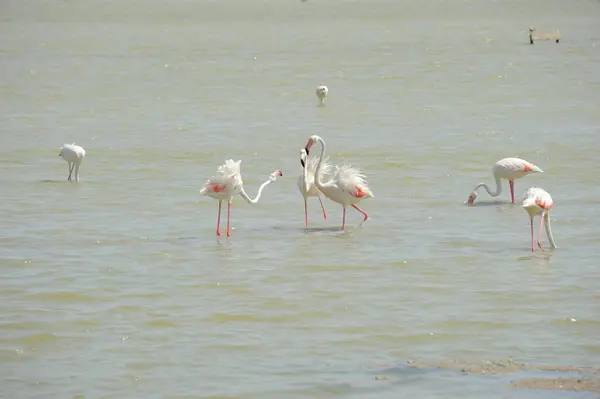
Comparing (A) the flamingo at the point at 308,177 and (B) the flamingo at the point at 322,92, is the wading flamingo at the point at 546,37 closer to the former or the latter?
(B) the flamingo at the point at 322,92

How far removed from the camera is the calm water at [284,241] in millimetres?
8711

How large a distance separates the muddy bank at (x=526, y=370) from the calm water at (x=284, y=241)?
14 cm

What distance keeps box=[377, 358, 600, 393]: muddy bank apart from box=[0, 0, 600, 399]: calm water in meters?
0.14

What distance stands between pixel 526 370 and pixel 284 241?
4.86 metres

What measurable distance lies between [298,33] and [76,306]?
40.1 m

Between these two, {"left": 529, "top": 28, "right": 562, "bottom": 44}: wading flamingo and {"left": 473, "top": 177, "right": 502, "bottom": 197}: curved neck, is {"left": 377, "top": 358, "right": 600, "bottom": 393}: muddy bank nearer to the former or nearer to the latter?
{"left": 473, "top": 177, "right": 502, "bottom": 197}: curved neck

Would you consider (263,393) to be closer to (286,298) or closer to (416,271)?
(286,298)

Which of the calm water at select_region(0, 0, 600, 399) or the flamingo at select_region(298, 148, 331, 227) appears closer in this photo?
the calm water at select_region(0, 0, 600, 399)

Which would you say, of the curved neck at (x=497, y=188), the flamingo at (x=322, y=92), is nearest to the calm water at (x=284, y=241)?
the curved neck at (x=497, y=188)

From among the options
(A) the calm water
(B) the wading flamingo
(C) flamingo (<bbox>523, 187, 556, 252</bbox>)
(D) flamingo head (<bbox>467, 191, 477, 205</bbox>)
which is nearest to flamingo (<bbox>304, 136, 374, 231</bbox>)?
(A) the calm water

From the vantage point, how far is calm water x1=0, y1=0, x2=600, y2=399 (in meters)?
8.71

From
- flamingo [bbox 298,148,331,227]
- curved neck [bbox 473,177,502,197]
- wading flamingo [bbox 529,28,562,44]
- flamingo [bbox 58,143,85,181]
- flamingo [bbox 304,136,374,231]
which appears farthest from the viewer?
wading flamingo [bbox 529,28,562,44]

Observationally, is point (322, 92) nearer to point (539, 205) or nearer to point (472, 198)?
point (472, 198)

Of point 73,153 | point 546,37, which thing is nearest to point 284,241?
point 73,153
